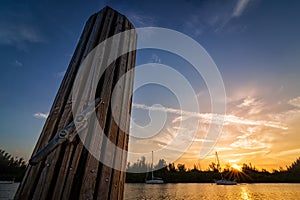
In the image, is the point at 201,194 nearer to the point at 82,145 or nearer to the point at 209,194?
the point at 209,194

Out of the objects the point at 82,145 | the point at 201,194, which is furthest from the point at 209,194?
the point at 82,145

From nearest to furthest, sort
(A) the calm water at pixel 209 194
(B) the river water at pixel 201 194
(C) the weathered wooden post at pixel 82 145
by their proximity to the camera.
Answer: (C) the weathered wooden post at pixel 82 145
(B) the river water at pixel 201 194
(A) the calm water at pixel 209 194

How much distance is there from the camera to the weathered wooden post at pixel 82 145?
117cm

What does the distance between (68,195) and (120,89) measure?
0.91 m

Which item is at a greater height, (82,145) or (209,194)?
(82,145)

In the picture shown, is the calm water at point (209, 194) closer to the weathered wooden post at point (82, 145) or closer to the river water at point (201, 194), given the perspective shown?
the river water at point (201, 194)

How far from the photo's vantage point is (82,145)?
1.29 meters

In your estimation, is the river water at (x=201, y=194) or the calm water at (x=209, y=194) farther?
the calm water at (x=209, y=194)

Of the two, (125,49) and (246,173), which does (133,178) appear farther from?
(125,49)

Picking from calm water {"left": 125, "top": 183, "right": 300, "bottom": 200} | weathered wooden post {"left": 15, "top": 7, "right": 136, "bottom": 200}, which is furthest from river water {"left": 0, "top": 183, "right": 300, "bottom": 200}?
weathered wooden post {"left": 15, "top": 7, "right": 136, "bottom": 200}

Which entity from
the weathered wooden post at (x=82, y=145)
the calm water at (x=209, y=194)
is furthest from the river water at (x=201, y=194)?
the weathered wooden post at (x=82, y=145)

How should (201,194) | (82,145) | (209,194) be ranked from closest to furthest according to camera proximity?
1. (82,145)
2. (201,194)
3. (209,194)

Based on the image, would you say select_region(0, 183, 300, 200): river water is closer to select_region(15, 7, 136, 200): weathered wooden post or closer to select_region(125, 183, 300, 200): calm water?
select_region(125, 183, 300, 200): calm water

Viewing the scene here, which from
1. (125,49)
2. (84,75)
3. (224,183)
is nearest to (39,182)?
(84,75)
